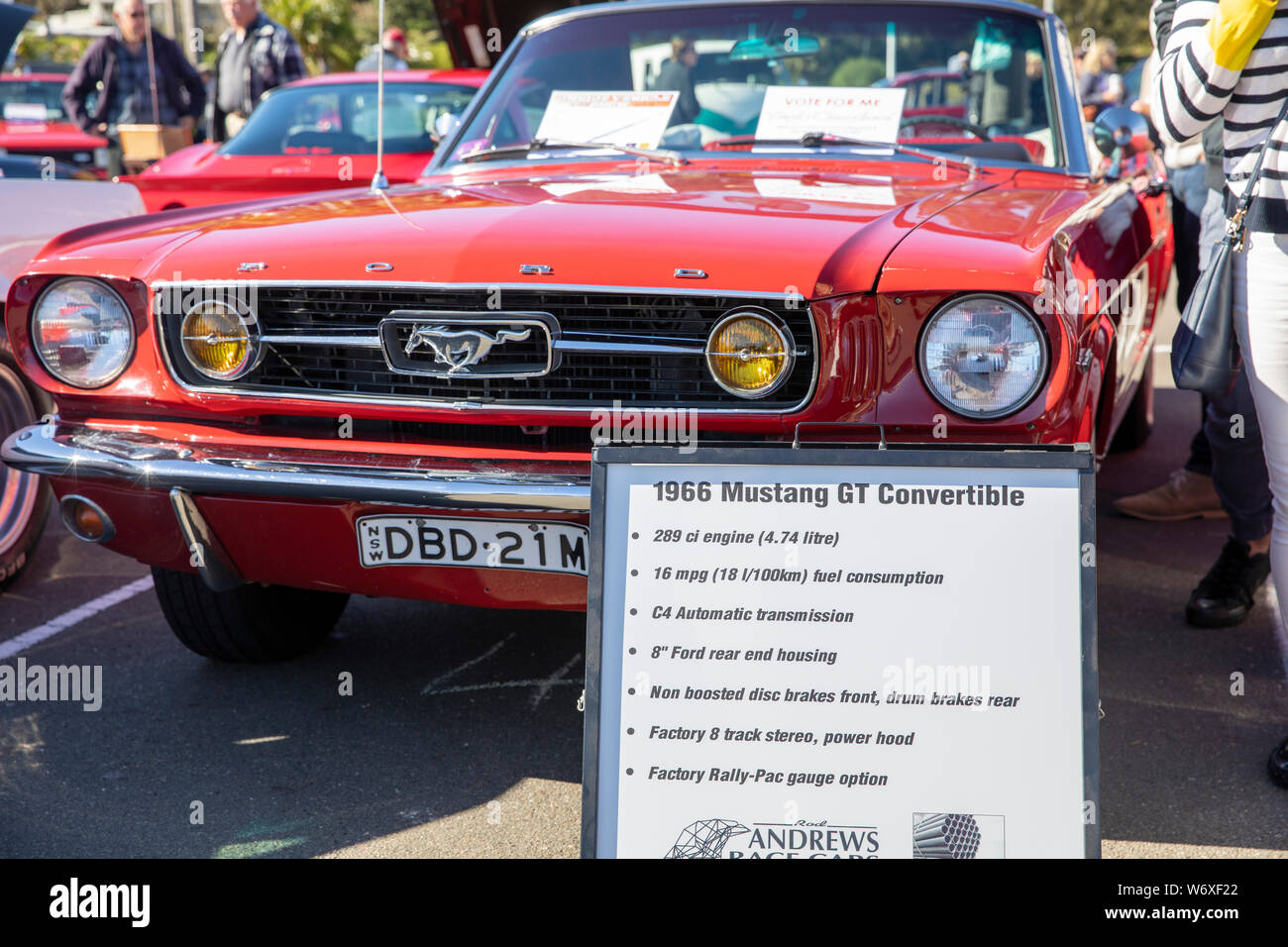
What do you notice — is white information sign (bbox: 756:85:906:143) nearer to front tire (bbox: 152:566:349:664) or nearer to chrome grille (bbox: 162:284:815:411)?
chrome grille (bbox: 162:284:815:411)

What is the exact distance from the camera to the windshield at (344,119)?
261 inches

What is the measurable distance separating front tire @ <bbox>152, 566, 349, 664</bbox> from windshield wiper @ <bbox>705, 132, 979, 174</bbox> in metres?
1.63

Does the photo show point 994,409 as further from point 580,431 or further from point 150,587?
point 150,587

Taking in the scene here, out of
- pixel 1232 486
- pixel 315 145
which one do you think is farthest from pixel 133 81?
pixel 1232 486

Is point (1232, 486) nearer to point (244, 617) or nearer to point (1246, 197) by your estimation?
point (1246, 197)

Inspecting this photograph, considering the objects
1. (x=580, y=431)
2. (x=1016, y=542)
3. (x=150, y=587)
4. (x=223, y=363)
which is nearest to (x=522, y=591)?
(x=580, y=431)

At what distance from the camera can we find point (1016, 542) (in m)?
2.01

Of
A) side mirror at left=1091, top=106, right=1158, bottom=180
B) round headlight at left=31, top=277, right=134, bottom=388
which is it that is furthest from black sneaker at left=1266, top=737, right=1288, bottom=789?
round headlight at left=31, top=277, right=134, bottom=388

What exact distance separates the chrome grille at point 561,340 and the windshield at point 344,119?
398 cm

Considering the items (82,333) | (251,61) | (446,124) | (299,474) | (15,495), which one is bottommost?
(15,495)

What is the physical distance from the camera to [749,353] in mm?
2473

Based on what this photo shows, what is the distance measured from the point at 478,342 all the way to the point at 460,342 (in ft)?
0.12

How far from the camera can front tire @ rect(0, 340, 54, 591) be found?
4.05 m

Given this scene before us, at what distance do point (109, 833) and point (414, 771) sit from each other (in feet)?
2.03
